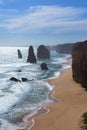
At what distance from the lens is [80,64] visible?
5212 cm

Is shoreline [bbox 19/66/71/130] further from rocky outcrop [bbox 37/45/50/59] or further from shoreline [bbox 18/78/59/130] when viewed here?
rocky outcrop [bbox 37/45/50/59]

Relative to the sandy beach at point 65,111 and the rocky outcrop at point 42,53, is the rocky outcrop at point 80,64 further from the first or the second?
the rocky outcrop at point 42,53

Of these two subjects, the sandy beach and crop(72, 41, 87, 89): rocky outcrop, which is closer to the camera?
the sandy beach

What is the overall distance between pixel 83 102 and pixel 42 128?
37.5ft

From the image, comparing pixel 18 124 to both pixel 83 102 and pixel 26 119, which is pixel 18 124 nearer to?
pixel 26 119

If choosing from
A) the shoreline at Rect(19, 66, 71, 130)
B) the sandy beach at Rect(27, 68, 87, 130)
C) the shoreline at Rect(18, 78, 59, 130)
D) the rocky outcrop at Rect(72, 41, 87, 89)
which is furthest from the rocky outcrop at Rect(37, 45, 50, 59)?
the shoreline at Rect(18, 78, 59, 130)

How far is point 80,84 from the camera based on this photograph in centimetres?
5247

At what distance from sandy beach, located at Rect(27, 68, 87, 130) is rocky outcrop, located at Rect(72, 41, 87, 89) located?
6.30 ft

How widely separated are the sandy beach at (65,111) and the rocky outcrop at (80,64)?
192 cm

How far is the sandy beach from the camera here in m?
29.5

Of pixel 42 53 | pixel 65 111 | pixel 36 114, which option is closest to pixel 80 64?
pixel 65 111

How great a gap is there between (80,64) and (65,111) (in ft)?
59.4

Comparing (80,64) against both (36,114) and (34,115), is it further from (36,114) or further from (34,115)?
(34,115)

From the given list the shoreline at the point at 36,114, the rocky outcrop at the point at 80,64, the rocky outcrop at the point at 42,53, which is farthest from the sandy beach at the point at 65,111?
the rocky outcrop at the point at 42,53
